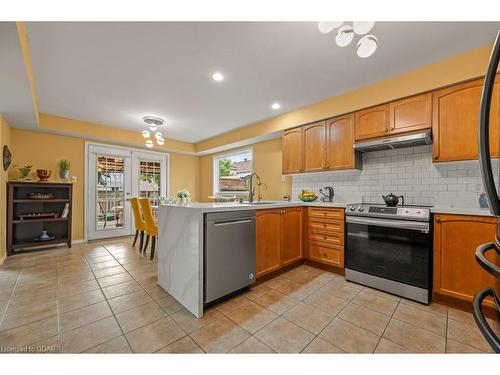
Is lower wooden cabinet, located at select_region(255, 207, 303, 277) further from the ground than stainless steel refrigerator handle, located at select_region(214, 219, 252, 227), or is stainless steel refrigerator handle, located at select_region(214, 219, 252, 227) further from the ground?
stainless steel refrigerator handle, located at select_region(214, 219, 252, 227)

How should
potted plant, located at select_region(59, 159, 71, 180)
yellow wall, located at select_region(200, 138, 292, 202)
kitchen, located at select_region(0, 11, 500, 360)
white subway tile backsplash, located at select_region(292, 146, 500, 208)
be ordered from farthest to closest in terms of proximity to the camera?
yellow wall, located at select_region(200, 138, 292, 202)
potted plant, located at select_region(59, 159, 71, 180)
white subway tile backsplash, located at select_region(292, 146, 500, 208)
kitchen, located at select_region(0, 11, 500, 360)

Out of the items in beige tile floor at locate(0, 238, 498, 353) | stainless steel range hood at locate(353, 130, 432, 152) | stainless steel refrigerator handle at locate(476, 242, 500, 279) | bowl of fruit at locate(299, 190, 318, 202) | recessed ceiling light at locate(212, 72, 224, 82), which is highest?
recessed ceiling light at locate(212, 72, 224, 82)

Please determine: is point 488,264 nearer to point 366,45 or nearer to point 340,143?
point 366,45

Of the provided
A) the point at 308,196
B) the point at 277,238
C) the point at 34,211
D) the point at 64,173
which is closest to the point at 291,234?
the point at 277,238

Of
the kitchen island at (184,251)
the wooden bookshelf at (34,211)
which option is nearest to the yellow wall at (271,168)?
the kitchen island at (184,251)

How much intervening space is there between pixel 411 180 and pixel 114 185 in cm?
545

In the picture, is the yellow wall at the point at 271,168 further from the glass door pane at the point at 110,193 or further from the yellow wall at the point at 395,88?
the glass door pane at the point at 110,193

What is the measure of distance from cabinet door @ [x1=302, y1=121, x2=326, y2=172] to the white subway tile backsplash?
1.23ft

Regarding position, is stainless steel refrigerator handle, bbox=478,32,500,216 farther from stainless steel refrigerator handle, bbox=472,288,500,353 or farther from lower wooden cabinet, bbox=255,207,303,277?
lower wooden cabinet, bbox=255,207,303,277

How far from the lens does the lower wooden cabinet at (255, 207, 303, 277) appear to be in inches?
92.7

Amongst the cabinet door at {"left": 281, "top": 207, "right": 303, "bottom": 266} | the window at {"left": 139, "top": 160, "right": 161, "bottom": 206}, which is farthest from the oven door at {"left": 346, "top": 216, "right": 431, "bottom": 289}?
the window at {"left": 139, "top": 160, "right": 161, "bottom": 206}

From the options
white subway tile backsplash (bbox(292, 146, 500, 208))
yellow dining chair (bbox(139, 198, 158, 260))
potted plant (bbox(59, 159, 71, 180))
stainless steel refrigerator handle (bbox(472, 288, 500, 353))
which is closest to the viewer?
stainless steel refrigerator handle (bbox(472, 288, 500, 353))
